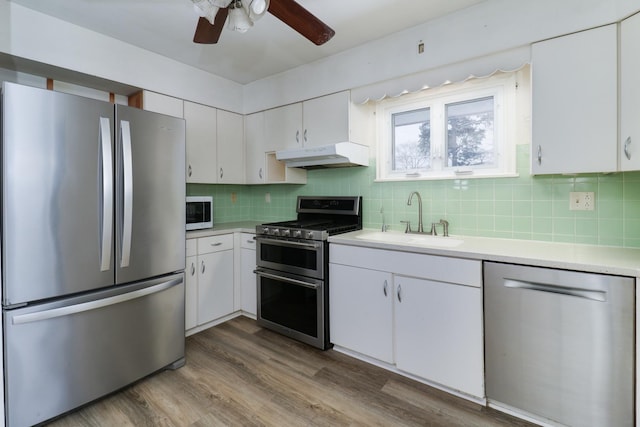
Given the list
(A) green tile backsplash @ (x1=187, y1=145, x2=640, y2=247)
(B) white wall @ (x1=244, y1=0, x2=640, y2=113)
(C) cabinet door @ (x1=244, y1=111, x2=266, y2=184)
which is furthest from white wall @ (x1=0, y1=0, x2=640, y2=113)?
(A) green tile backsplash @ (x1=187, y1=145, x2=640, y2=247)

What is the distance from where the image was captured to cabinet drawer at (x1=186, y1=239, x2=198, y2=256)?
268 centimetres

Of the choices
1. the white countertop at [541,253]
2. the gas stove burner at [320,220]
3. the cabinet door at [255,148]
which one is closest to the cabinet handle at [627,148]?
the white countertop at [541,253]

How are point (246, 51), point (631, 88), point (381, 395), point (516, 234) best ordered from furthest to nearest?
point (246, 51), point (516, 234), point (381, 395), point (631, 88)

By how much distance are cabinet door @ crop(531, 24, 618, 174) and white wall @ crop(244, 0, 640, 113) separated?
88 mm

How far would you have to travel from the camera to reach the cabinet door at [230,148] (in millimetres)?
3246

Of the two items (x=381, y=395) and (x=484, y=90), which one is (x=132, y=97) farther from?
(x=381, y=395)

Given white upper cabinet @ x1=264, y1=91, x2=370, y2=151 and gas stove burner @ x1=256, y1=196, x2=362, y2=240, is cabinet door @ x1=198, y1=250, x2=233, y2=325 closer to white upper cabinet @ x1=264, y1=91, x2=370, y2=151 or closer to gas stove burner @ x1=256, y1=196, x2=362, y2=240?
gas stove burner @ x1=256, y1=196, x2=362, y2=240

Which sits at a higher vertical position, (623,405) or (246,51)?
(246,51)

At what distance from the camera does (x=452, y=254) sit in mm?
1814

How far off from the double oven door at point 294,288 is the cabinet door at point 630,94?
1.83 m

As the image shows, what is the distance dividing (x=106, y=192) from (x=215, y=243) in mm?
1215

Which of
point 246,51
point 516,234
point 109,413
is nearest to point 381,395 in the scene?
point 516,234

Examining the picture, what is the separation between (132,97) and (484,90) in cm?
298

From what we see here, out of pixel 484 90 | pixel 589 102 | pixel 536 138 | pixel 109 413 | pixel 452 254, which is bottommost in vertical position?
pixel 109 413
